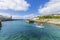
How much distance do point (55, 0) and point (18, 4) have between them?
2698 millimetres

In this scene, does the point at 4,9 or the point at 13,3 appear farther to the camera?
the point at 4,9

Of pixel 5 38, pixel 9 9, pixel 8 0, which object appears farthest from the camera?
pixel 9 9

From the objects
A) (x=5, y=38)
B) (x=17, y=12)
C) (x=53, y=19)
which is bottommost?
(x=5, y=38)

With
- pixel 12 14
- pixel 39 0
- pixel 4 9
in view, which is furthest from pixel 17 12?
pixel 39 0

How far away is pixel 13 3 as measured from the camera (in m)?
6.61

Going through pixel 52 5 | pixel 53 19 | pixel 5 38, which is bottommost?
pixel 5 38

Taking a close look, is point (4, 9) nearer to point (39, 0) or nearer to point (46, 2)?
point (39, 0)

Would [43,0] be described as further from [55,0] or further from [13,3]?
[13,3]

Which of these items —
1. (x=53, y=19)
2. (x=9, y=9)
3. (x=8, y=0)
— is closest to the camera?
(x=8, y=0)

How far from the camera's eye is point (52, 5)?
23.3ft

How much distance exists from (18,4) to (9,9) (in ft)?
2.93

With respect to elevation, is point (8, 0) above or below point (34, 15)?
above

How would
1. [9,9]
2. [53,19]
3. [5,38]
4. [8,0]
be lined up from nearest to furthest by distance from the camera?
[5,38] → [8,0] → [9,9] → [53,19]

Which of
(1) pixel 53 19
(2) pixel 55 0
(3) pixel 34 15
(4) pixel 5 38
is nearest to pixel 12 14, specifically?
(3) pixel 34 15
